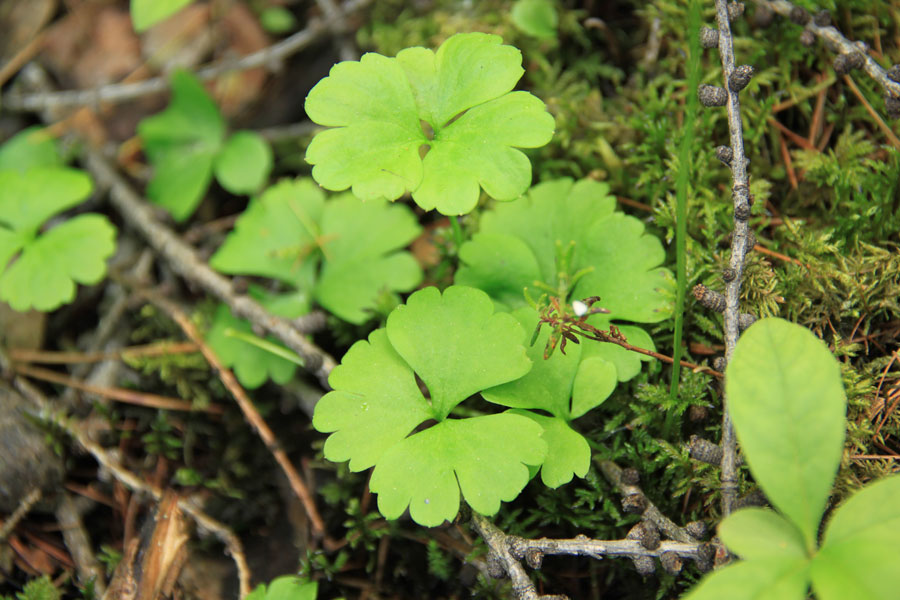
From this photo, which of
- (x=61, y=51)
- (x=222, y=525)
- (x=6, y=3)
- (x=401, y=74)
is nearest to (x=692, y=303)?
(x=401, y=74)

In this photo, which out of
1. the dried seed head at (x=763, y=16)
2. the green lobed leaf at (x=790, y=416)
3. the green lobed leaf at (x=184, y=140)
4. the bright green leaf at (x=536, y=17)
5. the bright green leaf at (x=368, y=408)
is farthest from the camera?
the green lobed leaf at (x=184, y=140)

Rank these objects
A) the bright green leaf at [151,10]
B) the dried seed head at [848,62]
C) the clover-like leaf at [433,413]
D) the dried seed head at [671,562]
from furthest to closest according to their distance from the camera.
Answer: the bright green leaf at [151,10] < the dried seed head at [848,62] < the clover-like leaf at [433,413] < the dried seed head at [671,562]

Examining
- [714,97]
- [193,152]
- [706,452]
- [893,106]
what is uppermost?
[714,97]

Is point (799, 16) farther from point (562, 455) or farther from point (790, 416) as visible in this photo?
point (562, 455)

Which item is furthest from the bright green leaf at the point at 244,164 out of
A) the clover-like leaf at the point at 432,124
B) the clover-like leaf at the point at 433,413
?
the clover-like leaf at the point at 433,413

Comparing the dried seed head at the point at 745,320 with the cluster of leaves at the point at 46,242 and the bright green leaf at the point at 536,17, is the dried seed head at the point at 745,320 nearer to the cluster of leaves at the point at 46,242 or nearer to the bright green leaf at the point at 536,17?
the bright green leaf at the point at 536,17

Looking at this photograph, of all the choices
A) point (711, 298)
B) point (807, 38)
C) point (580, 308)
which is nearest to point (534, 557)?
point (580, 308)

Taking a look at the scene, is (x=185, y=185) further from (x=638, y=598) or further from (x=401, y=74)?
(x=638, y=598)

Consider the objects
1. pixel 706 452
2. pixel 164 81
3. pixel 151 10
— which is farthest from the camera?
pixel 164 81
